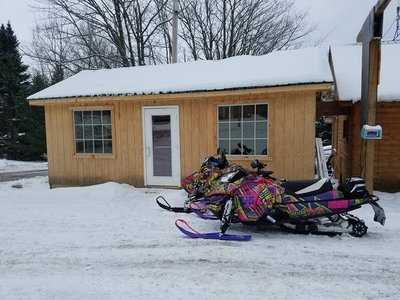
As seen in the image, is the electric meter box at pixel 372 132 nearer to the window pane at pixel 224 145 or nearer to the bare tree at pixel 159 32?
the window pane at pixel 224 145

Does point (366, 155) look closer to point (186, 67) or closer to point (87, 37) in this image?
point (186, 67)

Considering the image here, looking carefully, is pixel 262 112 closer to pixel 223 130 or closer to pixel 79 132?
pixel 223 130

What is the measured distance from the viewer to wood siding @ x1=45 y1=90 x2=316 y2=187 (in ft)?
23.7

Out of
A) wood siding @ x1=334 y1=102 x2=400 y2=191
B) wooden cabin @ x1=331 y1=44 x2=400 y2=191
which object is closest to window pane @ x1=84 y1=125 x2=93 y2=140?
wooden cabin @ x1=331 y1=44 x2=400 y2=191

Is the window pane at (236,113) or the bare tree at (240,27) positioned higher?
the bare tree at (240,27)

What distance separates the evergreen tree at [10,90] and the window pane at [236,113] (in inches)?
717

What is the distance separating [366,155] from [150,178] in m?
4.86

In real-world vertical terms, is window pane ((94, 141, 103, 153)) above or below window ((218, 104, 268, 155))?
below

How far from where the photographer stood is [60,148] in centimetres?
921

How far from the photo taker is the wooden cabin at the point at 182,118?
722cm

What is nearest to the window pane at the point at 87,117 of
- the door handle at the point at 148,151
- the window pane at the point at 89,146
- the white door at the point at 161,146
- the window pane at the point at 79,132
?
the window pane at the point at 79,132

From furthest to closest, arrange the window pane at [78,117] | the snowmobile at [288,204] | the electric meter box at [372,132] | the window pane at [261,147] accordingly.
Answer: the window pane at [78,117], the window pane at [261,147], the electric meter box at [372,132], the snowmobile at [288,204]

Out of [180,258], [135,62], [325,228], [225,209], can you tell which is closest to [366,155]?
[325,228]

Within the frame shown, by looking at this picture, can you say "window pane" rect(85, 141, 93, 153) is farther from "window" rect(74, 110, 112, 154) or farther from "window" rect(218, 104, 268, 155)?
"window" rect(218, 104, 268, 155)
